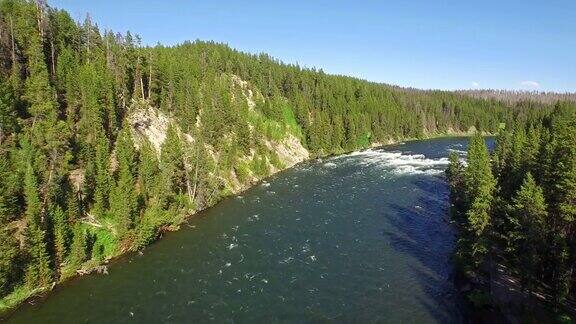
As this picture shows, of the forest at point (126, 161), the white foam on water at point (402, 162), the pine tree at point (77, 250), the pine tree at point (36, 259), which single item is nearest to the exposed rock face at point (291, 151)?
the forest at point (126, 161)

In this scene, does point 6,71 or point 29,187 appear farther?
point 6,71

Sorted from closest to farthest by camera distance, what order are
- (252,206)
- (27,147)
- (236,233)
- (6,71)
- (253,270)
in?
(253,270), (27,147), (236,233), (6,71), (252,206)

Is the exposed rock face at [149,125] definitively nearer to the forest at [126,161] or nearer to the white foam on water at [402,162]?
the forest at [126,161]

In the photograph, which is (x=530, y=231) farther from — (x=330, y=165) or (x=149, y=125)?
(x=330, y=165)

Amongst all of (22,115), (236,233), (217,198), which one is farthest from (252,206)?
(22,115)

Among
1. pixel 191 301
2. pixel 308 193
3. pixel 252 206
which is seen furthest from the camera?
pixel 308 193

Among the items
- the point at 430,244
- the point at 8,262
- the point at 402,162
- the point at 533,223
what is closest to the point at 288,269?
the point at 430,244

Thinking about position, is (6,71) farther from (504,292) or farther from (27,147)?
(504,292)
